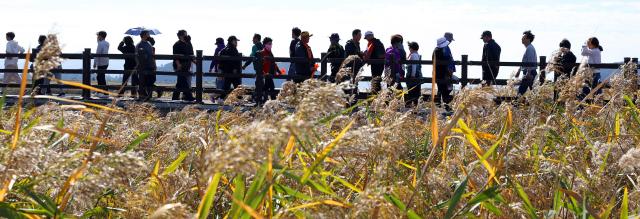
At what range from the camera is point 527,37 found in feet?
53.0

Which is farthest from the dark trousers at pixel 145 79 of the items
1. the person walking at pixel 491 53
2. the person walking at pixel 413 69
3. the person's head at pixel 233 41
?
the person walking at pixel 491 53

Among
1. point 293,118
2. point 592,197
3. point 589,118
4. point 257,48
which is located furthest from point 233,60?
point 293,118

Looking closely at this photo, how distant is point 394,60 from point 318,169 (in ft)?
46.0

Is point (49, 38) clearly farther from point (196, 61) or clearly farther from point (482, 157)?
point (196, 61)

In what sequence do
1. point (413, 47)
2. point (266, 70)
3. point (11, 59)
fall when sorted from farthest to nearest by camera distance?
point (11, 59)
point (266, 70)
point (413, 47)

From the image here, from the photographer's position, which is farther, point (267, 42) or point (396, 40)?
point (267, 42)

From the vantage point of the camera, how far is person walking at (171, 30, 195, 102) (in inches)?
748

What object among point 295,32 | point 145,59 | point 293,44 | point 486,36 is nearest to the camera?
point 486,36

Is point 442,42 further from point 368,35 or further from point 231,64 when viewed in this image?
point 231,64

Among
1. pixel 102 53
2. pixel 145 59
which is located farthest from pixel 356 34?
pixel 102 53

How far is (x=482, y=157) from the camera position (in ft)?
7.97

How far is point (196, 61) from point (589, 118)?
47.1 ft

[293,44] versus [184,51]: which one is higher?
[293,44]

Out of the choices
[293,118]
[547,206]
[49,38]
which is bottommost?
[547,206]
